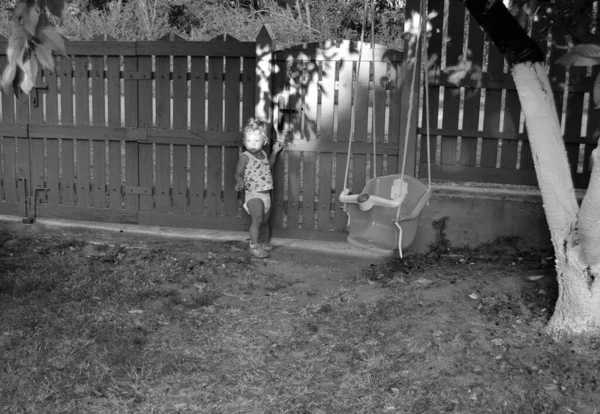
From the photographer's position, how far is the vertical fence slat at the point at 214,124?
7.19m

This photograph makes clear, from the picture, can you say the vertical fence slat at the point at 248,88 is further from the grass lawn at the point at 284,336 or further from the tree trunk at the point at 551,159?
the tree trunk at the point at 551,159

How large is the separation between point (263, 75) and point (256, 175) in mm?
992

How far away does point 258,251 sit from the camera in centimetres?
672

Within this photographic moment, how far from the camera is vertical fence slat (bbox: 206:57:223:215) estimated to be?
7191 millimetres

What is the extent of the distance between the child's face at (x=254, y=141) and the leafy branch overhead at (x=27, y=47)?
389 cm

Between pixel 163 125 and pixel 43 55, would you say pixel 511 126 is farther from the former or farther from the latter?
pixel 43 55

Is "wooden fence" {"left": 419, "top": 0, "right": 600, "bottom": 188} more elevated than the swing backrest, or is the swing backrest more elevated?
"wooden fence" {"left": 419, "top": 0, "right": 600, "bottom": 188}

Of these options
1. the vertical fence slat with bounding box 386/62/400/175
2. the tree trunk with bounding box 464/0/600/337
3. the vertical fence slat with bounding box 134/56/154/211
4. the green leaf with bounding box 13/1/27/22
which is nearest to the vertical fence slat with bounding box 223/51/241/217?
the vertical fence slat with bounding box 134/56/154/211

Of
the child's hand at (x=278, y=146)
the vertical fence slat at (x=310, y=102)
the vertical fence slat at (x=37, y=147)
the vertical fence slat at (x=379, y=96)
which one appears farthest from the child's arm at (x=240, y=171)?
the vertical fence slat at (x=37, y=147)

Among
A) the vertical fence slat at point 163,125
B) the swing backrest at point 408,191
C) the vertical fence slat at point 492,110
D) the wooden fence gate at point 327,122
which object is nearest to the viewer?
the swing backrest at point 408,191

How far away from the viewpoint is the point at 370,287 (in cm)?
578

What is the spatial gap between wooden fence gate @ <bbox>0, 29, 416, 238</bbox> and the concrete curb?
3.1 inches

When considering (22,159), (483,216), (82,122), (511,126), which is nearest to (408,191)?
(483,216)

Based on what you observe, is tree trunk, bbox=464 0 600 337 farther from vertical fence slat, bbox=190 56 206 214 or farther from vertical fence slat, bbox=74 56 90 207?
vertical fence slat, bbox=74 56 90 207
